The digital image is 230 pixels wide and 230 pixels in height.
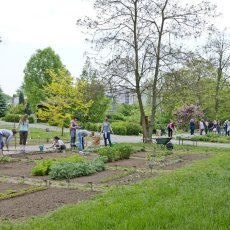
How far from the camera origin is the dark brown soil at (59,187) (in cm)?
805

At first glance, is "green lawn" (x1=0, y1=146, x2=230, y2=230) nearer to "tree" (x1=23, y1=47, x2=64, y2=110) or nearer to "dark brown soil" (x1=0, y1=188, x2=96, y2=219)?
"dark brown soil" (x1=0, y1=188, x2=96, y2=219)

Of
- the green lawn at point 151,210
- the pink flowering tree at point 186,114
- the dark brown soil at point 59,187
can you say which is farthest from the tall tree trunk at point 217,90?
the green lawn at point 151,210

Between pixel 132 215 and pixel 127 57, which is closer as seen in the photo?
pixel 132 215

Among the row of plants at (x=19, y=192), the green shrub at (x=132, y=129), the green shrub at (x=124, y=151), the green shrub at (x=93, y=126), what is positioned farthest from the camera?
the green shrub at (x=93, y=126)

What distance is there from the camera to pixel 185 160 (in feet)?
57.6

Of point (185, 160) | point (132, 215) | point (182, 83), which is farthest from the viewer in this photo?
point (182, 83)

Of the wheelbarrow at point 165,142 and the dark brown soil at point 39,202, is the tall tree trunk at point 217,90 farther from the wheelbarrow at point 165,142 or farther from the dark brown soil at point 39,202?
the dark brown soil at point 39,202

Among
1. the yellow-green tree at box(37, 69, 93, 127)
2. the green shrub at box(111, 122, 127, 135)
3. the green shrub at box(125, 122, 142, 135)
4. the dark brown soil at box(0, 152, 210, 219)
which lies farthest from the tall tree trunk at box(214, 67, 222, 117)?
the dark brown soil at box(0, 152, 210, 219)

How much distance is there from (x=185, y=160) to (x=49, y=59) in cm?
6270

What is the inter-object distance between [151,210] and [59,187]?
4.14m

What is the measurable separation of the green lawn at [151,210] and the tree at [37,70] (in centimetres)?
6606

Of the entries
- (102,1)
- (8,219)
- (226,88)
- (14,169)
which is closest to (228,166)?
(14,169)

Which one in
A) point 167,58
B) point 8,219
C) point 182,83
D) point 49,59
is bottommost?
point 8,219

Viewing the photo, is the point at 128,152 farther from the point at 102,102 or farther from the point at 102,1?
the point at 102,102
